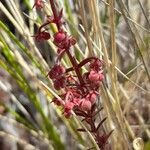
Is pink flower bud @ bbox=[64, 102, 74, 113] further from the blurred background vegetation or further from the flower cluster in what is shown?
the blurred background vegetation

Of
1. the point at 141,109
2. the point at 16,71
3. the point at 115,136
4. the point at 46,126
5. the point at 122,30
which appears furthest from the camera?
the point at 122,30

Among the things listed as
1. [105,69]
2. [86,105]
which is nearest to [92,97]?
[86,105]

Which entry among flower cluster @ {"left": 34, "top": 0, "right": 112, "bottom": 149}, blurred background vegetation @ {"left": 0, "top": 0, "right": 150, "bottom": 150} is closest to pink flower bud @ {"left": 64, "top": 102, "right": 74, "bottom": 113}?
flower cluster @ {"left": 34, "top": 0, "right": 112, "bottom": 149}

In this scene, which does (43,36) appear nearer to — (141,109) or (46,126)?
(46,126)

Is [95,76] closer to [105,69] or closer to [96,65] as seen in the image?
[96,65]

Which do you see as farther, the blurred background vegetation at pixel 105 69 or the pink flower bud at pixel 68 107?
the blurred background vegetation at pixel 105 69

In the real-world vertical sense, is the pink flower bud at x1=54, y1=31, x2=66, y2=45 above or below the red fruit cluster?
above

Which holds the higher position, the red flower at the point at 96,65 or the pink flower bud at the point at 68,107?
the red flower at the point at 96,65

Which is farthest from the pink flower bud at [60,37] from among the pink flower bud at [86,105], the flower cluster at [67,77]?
the pink flower bud at [86,105]

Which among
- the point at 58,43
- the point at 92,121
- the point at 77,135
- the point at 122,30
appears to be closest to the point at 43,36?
the point at 58,43

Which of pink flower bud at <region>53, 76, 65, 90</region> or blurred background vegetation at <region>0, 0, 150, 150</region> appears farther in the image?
blurred background vegetation at <region>0, 0, 150, 150</region>

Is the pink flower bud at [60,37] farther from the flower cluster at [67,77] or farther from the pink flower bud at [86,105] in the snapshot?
the pink flower bud at [86,105]
